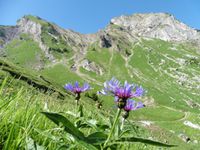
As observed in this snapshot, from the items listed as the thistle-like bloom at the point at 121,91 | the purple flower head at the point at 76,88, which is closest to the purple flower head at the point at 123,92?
the thistle-like bloom at the point at 121,91

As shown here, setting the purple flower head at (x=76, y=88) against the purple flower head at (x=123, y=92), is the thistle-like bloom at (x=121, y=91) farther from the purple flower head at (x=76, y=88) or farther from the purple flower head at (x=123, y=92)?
the purple flower head at (x=76, y=88)

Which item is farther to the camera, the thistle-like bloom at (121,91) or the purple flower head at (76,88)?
the purple flower head at (76,88)

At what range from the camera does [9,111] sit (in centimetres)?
412

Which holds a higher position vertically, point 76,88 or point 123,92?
point 76,88

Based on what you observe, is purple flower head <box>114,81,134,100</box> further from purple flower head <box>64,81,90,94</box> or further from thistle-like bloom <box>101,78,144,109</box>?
purple flower head <box>64,81,90,94</box>

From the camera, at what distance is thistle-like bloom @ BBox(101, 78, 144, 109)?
3.43m

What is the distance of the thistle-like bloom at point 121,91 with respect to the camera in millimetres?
3434

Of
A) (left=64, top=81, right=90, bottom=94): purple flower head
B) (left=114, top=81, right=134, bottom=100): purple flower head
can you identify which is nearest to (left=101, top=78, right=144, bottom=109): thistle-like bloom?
(left=114, top=81, right=134, bottom=100): purple flower head

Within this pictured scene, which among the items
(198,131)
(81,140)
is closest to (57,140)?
(81,140)

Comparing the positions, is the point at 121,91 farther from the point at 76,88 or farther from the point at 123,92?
the point at 76,88

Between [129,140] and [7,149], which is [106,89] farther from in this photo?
[7,149]

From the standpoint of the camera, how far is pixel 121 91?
3.47 meters

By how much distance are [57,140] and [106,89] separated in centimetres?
75

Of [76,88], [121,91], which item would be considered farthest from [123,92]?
[76,88]
